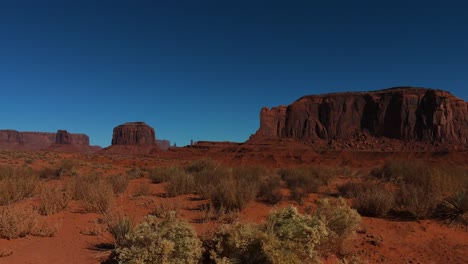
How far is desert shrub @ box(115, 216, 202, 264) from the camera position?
3.08 metres

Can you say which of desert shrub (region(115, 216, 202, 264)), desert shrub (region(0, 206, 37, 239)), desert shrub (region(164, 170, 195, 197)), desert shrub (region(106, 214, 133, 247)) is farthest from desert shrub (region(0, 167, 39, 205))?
desert shrub (region(115, 216, 202, 264))

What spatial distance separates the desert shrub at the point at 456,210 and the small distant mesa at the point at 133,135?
120144 mm

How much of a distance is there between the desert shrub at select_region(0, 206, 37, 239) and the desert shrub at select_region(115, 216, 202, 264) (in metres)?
2.28

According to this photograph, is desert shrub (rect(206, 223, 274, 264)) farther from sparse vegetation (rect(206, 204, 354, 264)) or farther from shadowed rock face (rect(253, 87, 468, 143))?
shadowed rock face (rect(253, 87, 468, 143))

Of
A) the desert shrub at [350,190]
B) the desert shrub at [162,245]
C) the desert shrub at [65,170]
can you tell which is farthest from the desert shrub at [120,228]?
the desert shrub at [65,170]

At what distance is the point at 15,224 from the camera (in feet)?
14.9

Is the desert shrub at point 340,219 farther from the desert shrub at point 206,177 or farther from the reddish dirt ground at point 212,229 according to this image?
the desert shrub at point 206,177

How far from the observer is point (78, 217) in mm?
6059

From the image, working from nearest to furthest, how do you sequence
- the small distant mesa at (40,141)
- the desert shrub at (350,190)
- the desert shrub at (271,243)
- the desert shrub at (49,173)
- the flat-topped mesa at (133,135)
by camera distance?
1. the desert shrub at (271,243)
2. the desert shrub at (350,190)
3. the desert shrub at (49,173)
4. the flat-topped mesa at (133,135)
5. the small distant mesa at (40,141)

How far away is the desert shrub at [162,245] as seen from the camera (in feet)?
10.1

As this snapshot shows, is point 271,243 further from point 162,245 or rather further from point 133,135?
point 133,135

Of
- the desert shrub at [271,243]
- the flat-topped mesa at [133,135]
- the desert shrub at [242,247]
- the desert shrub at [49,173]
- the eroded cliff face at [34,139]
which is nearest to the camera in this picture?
the desert shrub at [271,243]

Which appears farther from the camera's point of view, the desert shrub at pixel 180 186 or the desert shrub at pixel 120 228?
the desert shrub at pixel 180 186

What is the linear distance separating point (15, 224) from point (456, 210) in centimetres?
871
